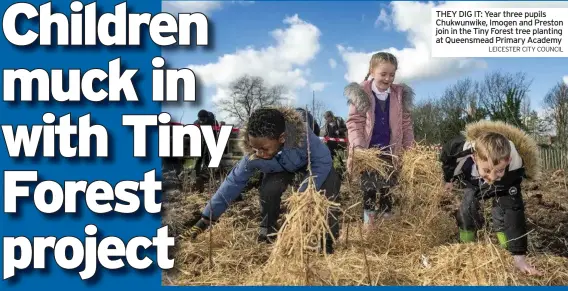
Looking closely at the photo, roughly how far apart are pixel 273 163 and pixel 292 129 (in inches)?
15.7

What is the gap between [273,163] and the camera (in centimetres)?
404

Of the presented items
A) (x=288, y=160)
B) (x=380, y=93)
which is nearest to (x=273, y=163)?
(x=288, y=160)

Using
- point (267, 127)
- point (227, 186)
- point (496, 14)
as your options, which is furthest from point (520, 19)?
point (227, 186)

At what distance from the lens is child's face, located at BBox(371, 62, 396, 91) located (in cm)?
452

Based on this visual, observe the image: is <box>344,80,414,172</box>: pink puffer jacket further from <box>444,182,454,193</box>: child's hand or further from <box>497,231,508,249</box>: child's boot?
<box>497,231,508,249</box>: child's boot

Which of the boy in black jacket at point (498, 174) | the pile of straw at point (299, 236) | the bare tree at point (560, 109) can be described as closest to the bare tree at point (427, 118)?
the bare tree at point (560, 109)

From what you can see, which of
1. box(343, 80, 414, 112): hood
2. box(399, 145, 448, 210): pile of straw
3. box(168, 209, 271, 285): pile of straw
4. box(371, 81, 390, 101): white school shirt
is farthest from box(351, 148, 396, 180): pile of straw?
box(168, 209, 271, 285): pile of straw

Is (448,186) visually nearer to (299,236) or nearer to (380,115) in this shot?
(380,115)

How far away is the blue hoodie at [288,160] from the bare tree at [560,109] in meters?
5.12

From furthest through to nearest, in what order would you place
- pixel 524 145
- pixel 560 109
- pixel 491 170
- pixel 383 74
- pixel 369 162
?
1. pixel 560 109
2. pixel 383 74
3. pixel 369 162
4. pixel 524 145
5. pixel 491 170

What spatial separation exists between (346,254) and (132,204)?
1409mm

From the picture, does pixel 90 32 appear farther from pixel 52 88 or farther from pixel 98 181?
pixel 98 181

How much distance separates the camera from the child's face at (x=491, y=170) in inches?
139

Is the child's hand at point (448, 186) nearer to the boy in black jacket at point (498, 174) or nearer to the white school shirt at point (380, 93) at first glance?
the boy in black jacket at point (498, 174)
